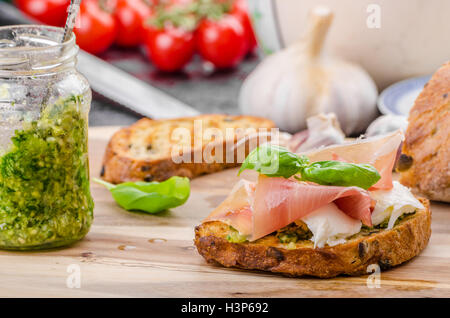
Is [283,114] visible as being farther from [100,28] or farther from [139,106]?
[100,28]

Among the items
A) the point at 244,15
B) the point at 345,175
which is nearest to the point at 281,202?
the point at 345,175

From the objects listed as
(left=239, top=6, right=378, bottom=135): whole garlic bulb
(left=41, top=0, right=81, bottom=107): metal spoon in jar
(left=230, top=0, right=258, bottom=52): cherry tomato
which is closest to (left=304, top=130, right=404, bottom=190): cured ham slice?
(left=41, top=0, right=81, bottom=107): metal spoon in jar

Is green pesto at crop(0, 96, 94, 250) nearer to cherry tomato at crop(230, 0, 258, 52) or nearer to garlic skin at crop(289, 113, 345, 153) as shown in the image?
garlic skin at crop(289, 113, 345, 153)

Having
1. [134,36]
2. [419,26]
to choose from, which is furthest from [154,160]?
[134,36]

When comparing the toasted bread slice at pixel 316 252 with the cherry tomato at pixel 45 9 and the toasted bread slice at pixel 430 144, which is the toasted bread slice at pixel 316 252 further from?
the cherry tomato at pixel 45 9
